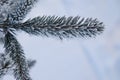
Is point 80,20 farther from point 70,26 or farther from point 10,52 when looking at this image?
point 10,52

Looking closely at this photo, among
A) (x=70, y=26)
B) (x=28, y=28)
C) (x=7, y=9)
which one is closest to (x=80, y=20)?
(x=70, y=26)

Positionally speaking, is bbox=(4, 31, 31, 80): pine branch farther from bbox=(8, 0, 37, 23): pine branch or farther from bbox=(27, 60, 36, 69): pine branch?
bbox=(27, 60, 36, 69): pine branch

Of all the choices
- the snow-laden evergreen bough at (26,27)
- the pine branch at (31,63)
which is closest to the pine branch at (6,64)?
the snow-laden evergreen bough at (26,27)

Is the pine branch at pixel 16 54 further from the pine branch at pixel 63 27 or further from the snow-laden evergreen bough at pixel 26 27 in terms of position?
the pine branch at pixel 63 27

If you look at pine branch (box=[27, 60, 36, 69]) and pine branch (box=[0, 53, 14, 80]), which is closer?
pine branch (box=[0, 53, 14, 80])

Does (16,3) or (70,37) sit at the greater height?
(16,3)

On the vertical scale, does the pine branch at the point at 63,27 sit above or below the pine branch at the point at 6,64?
below

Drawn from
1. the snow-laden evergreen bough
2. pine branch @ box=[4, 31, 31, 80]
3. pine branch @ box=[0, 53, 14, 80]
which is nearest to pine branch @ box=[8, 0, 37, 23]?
the snow-laden evergreen bough
